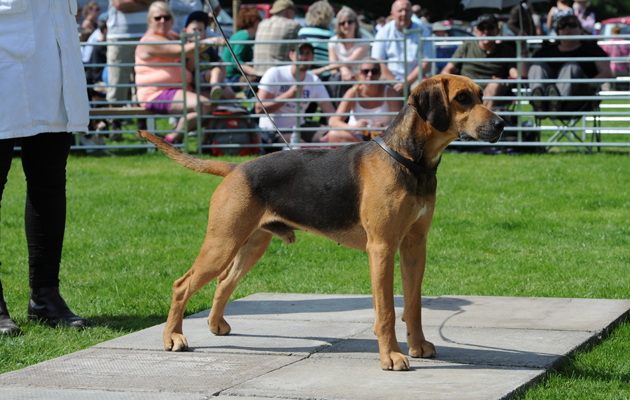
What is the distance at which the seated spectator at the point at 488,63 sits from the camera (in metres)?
13.3

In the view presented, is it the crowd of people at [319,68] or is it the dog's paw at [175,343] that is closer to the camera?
the dog's paw at [175,343]

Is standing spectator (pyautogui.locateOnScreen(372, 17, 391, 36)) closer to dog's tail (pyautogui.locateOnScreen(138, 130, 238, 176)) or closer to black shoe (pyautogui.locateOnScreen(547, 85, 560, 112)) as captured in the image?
black shoe (pyautogui.locateOnScreen(547, 85, 560, 112))

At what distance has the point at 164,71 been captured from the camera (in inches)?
536

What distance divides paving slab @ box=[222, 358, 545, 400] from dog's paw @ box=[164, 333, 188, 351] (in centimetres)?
72

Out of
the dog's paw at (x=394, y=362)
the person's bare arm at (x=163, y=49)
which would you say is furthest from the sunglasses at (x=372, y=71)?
the dog's paw at (x=394, y=362)

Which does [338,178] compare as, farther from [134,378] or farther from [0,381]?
[0,381]

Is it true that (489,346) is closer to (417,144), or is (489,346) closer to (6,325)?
(417,144)

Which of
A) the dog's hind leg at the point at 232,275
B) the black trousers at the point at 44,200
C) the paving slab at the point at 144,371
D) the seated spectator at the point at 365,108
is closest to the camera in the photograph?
the paving slab at the point at 144,371

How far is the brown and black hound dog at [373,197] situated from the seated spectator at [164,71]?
29.8ft

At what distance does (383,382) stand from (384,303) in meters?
0.43

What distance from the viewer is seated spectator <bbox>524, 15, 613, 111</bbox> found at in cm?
1288

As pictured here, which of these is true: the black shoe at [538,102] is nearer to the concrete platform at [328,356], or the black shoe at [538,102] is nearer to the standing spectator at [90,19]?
the concrete platform at [328,356]

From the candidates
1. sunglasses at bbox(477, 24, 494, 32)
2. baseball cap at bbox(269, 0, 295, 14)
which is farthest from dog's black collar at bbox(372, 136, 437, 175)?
baseball cap at bbox(269, 0, 295, 14)

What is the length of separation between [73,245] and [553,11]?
14.7 meters
